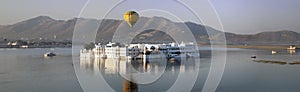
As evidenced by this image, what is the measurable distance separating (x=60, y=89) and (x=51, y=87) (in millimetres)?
246

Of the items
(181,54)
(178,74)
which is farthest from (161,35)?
(178,74)

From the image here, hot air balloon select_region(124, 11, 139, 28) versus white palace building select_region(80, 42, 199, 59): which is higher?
hot air balloon select_region(124, 11, 139, 28)

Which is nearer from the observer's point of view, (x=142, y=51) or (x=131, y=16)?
(x=131, y=16)

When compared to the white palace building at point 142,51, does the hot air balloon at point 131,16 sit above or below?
above

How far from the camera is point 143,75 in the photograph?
6105 millimetres

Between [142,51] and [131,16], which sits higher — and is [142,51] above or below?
below

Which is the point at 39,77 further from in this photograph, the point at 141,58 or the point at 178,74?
the point at 141,58

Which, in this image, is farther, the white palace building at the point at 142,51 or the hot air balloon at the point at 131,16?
the white palace building at the point at 142,51

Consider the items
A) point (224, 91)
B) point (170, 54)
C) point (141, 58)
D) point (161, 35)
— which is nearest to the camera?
point (224, 91)

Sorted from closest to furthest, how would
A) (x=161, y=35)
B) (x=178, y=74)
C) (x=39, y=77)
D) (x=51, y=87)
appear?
(x=51, y=87) → (x=39, y=77) → (x=178, y=74) → (x=161, y=35)

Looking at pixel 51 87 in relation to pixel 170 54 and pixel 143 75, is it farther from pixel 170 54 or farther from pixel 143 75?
pixel 170 54

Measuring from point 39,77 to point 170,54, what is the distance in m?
5.21

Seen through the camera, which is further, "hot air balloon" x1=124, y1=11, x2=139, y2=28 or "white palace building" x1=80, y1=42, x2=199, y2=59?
"white palace building" x1=80, y1=42, x2=199, y2=59

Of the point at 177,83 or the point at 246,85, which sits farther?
the point at 177,83
